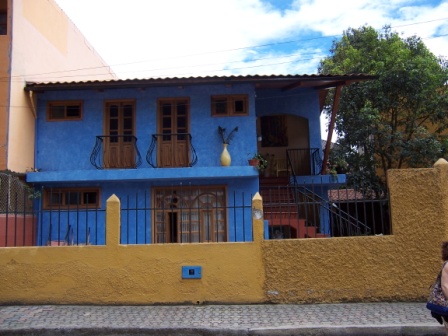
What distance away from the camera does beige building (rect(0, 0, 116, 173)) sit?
1127 cm

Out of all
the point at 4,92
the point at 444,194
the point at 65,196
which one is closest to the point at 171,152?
the point at 65,196

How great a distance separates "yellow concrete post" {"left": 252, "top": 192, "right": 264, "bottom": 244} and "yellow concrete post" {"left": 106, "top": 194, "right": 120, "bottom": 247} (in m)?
2.32

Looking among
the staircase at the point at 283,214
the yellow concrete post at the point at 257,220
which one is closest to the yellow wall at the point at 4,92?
the staircase at the point at 283,214

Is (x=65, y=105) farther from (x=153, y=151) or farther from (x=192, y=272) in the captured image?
(x=192, y=272)

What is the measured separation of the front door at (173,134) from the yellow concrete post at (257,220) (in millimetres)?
4646

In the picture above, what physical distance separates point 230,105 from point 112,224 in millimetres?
5582

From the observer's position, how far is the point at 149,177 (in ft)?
37.1

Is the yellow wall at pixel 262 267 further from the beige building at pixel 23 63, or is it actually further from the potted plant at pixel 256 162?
the beige building at pixel 23 63

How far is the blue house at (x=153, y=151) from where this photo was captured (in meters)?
11.5

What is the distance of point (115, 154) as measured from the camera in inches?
480

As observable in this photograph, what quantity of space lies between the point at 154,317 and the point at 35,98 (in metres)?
8.10

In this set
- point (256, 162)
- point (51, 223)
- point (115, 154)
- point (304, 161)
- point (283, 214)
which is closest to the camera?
point (51, 223)

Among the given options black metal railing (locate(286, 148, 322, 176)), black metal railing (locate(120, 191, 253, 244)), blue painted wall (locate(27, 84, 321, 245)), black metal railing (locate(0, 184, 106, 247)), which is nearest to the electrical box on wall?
black metal railing (locate(120, 191, 253, 244))

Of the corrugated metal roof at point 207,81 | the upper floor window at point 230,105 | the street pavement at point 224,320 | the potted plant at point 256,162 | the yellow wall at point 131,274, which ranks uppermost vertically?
the corrugated metal roof at point 207,81
